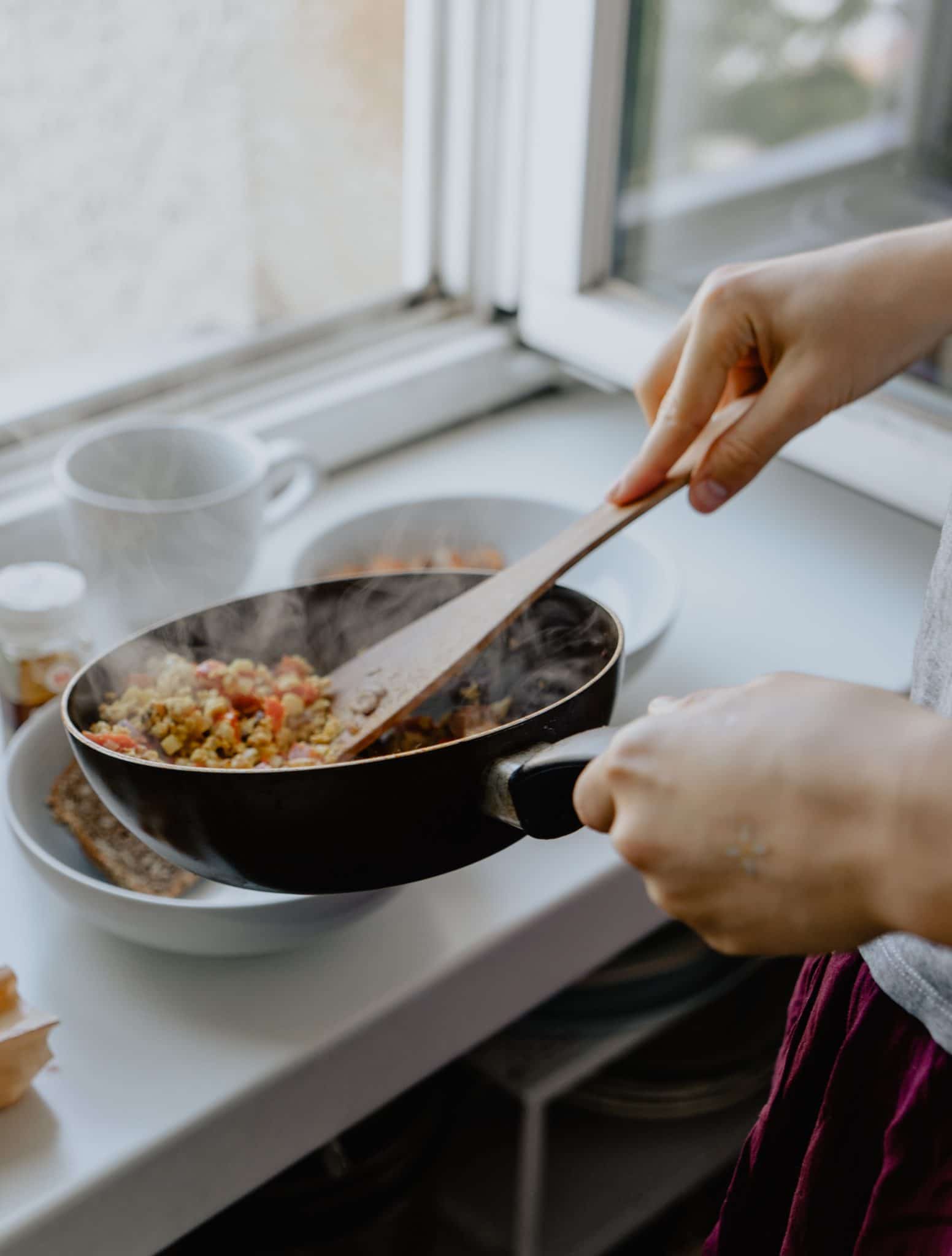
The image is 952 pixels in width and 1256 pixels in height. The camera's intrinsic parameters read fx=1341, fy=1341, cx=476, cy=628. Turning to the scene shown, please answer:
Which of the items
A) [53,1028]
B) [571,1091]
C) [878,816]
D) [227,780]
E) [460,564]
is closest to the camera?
[878,816]

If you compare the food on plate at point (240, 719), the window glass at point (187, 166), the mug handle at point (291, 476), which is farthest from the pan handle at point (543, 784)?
the window glass at point (187, 166)

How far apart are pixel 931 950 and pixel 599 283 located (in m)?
0.73

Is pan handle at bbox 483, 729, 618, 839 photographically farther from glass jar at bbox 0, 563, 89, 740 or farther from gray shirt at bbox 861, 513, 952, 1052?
glass jar at bbox 0, 563, 89, 740

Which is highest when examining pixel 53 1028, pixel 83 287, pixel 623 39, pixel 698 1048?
pixel 623 39

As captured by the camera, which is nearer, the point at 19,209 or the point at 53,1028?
the point at 53,1028

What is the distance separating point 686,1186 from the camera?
1.17 metres

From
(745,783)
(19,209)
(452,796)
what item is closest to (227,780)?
(452,796)

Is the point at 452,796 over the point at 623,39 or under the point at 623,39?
under

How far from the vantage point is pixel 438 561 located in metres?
0.96

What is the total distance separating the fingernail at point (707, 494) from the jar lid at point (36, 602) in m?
0.37

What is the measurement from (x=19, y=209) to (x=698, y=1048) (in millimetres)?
883

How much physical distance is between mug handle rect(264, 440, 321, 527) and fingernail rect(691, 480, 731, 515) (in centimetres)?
35

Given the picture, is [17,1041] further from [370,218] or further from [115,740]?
[370,218]

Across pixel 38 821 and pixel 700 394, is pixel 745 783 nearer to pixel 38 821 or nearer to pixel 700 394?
pixel 700 394
